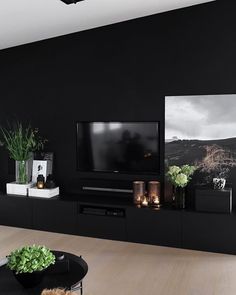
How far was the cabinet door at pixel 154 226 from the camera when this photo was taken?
442 cm

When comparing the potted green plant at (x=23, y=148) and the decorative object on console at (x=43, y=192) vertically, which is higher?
the potted green plant at (x=23, y=148)

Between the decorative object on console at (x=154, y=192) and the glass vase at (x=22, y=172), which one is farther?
the glass vase at (x=22, y=172)

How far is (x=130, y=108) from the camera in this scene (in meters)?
4.98

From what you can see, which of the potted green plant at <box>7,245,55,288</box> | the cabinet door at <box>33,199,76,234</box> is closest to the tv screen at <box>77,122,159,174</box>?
the cabinet door at <box>33,199,76,234</box>

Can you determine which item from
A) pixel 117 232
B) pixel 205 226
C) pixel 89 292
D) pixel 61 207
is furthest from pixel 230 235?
pixel 61 207

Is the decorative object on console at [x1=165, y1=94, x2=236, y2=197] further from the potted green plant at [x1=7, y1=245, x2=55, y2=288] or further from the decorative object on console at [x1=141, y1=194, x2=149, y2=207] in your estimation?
the potted green plant at [x1=7, y1=245, x2=55, y2=288]

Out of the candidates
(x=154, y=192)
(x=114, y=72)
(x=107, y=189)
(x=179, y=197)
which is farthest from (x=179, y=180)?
(x=114, y=72)

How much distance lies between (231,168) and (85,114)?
2.07 metres

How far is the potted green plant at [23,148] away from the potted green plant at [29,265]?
2802 mm

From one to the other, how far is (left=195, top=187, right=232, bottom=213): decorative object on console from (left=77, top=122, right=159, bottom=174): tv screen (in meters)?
0.75

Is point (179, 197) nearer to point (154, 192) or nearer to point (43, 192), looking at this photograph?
point (154, 192)

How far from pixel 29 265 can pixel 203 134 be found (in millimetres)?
2842

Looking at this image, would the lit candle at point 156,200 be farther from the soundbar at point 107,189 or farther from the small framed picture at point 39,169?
Answer: the small framed picture at point 39,169

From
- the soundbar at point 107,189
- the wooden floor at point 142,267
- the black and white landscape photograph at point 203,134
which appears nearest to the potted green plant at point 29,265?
the wooden floor at point 142,267
